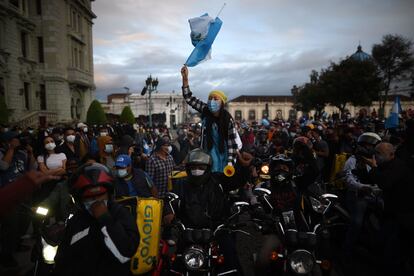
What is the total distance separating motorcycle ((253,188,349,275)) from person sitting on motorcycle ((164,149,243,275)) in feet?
1.43

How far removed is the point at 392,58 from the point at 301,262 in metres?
43.3

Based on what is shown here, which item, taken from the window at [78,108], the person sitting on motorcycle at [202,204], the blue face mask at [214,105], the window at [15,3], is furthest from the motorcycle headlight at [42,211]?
the window at [78,108]

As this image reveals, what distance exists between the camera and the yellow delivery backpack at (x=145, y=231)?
2.89 metres

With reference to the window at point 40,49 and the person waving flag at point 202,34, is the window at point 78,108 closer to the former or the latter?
the window at point 40,49

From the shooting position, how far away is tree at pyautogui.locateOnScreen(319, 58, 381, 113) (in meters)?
37.1

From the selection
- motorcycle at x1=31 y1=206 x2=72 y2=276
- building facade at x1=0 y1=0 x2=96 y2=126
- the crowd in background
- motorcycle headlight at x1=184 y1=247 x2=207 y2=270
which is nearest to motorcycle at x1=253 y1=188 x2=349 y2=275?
motorcycle headlight at x1=184 y1=247 x2=207 y2=270

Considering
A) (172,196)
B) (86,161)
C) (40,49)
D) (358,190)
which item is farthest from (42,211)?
(40,49)

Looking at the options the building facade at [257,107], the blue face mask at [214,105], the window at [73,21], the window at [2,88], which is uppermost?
the window at [73,21]

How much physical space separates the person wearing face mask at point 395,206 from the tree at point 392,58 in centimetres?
3878

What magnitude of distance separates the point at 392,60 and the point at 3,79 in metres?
40.5

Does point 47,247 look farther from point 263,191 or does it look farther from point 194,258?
point 263,191

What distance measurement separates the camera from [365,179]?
508cm

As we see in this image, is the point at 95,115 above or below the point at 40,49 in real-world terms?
below

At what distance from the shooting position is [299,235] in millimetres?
3506
